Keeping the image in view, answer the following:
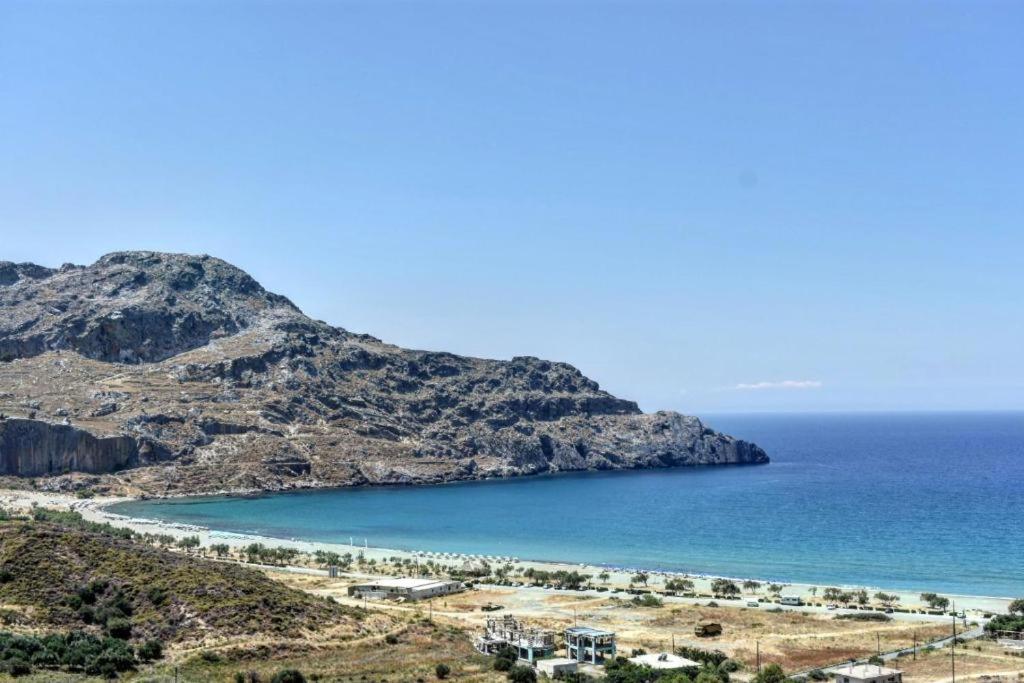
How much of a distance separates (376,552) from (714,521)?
1701 inches

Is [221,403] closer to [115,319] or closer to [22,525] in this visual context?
[115,319]

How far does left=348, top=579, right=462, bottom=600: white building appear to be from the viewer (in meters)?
67.1

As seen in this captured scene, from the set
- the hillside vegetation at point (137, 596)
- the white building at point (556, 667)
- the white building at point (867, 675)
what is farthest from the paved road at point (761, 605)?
the white building at point (556, 667)

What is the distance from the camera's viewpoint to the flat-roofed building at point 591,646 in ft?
158

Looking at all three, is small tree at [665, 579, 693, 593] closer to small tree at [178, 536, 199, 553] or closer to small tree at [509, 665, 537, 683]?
small tree at [509, 665, 537, 683]

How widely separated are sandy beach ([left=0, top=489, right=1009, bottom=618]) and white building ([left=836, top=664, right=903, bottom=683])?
62.6 ft

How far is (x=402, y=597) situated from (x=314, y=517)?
A: 59925 millimetres

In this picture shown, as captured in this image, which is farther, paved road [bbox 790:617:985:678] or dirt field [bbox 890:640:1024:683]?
paved road [bbox 790:617:985:678]

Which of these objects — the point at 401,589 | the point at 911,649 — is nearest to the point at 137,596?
the point at 401,589

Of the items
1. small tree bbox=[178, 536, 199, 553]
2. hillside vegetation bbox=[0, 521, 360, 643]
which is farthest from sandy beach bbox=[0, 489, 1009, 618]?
hillside vegetation bbox=[0, 521, 360, 643]

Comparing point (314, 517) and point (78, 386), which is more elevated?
point (78, 386)

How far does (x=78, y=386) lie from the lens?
174375mm

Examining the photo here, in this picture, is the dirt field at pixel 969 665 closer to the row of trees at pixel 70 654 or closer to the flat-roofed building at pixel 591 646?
the flat-roofed building at pixel 591 646

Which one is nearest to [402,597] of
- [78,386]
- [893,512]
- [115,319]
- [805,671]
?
[805,671]
